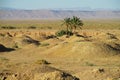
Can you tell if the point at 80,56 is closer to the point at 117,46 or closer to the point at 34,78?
the point at 117,46

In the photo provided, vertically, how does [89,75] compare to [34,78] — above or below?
below

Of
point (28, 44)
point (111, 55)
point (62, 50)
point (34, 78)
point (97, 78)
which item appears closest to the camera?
point (34, 78)

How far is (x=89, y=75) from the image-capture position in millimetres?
27734

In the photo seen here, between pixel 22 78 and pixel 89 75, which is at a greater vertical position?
pixel 22 78

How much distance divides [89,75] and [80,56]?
23026 millimetres

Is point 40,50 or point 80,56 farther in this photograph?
point 40,50

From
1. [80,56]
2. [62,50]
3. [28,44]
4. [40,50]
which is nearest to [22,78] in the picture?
[80,56]

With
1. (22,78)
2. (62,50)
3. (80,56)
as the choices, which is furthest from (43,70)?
(62,50)

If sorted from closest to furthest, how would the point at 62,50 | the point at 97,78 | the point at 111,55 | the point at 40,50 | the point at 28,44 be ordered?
the point at 97,78 → the point at 111,55 → the point at 62,50 → the point at 40,50 → the point at 28,44

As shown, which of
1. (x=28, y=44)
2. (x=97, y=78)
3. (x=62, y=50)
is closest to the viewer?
(x=97, y=78)

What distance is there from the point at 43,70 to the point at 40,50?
31071mm

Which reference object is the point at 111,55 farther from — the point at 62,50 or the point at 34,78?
the point at 34,78

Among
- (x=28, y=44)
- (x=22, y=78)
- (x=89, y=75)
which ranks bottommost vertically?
(x=28, y=44)

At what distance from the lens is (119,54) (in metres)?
51.5
